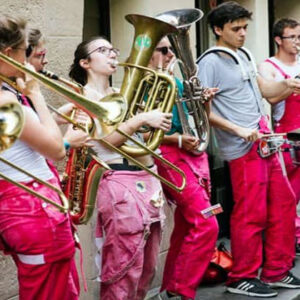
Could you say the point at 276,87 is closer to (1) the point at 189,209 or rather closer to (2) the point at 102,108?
(1) the point at 189,209

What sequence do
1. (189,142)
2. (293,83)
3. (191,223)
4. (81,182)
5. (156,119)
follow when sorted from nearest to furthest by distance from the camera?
(81,182) < (156,119) < (189,142) < (191,223) < (293,83)

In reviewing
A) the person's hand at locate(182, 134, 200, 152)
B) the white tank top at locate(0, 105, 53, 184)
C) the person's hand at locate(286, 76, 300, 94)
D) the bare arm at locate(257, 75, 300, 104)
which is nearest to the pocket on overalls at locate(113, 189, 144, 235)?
the person's hand at locate(182, 134, 200, 152)

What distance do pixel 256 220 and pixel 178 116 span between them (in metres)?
1.03

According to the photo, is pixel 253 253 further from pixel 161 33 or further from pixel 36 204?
pixel 36 204

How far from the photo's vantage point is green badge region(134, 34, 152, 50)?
15.4 feet

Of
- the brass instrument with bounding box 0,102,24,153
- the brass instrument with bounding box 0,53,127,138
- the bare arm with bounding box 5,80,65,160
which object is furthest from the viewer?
the bare arm with bounding box 5,80,65,160

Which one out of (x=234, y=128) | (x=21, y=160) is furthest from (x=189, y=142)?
(x=21, y=160)

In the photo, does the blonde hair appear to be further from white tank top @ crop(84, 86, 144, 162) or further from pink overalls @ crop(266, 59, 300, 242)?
pink overalls @ crop(266, 59, 300, 242)

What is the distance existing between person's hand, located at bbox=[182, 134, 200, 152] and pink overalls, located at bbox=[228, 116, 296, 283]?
627 mm

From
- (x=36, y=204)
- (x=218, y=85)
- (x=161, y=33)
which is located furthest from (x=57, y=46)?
(x=36, y=204)

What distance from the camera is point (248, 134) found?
559 centimetres

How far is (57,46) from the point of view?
5.19m

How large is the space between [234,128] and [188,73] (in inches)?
23.3

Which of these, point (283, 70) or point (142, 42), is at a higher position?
point (142, 42)
